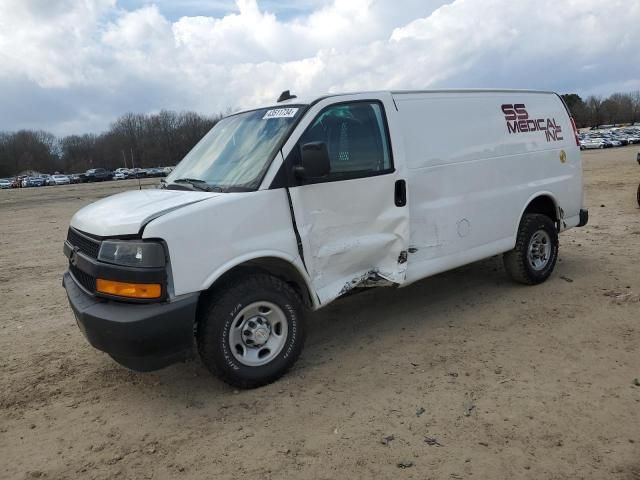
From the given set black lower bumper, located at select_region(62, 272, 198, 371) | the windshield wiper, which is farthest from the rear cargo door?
black lower bumper, located at select_region(62, 272, 198, 371)

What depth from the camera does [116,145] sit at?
352 feet

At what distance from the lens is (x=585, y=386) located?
374 cm

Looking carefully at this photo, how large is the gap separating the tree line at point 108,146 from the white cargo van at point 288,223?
290 feet

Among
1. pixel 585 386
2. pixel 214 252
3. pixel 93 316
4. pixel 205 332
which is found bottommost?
pixel 585 386

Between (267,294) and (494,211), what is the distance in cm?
288

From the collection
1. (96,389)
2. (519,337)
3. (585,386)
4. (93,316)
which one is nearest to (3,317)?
(96,389)

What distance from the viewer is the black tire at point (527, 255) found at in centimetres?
588

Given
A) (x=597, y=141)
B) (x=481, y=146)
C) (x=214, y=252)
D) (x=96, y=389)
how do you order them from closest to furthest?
(x=214, y=252) < (x=96, y=389) < (x=481, y=146) < (x=597, y=141)

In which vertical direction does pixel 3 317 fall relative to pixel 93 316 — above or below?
below

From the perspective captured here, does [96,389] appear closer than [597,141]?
Yes

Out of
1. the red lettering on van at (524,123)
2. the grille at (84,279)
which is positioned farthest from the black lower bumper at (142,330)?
the red lettering on van at (524,123)

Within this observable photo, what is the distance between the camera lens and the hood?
3.49 metres

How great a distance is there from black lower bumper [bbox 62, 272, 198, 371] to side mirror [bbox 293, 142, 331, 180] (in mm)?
1246

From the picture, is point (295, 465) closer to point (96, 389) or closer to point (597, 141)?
point (96, 389)
